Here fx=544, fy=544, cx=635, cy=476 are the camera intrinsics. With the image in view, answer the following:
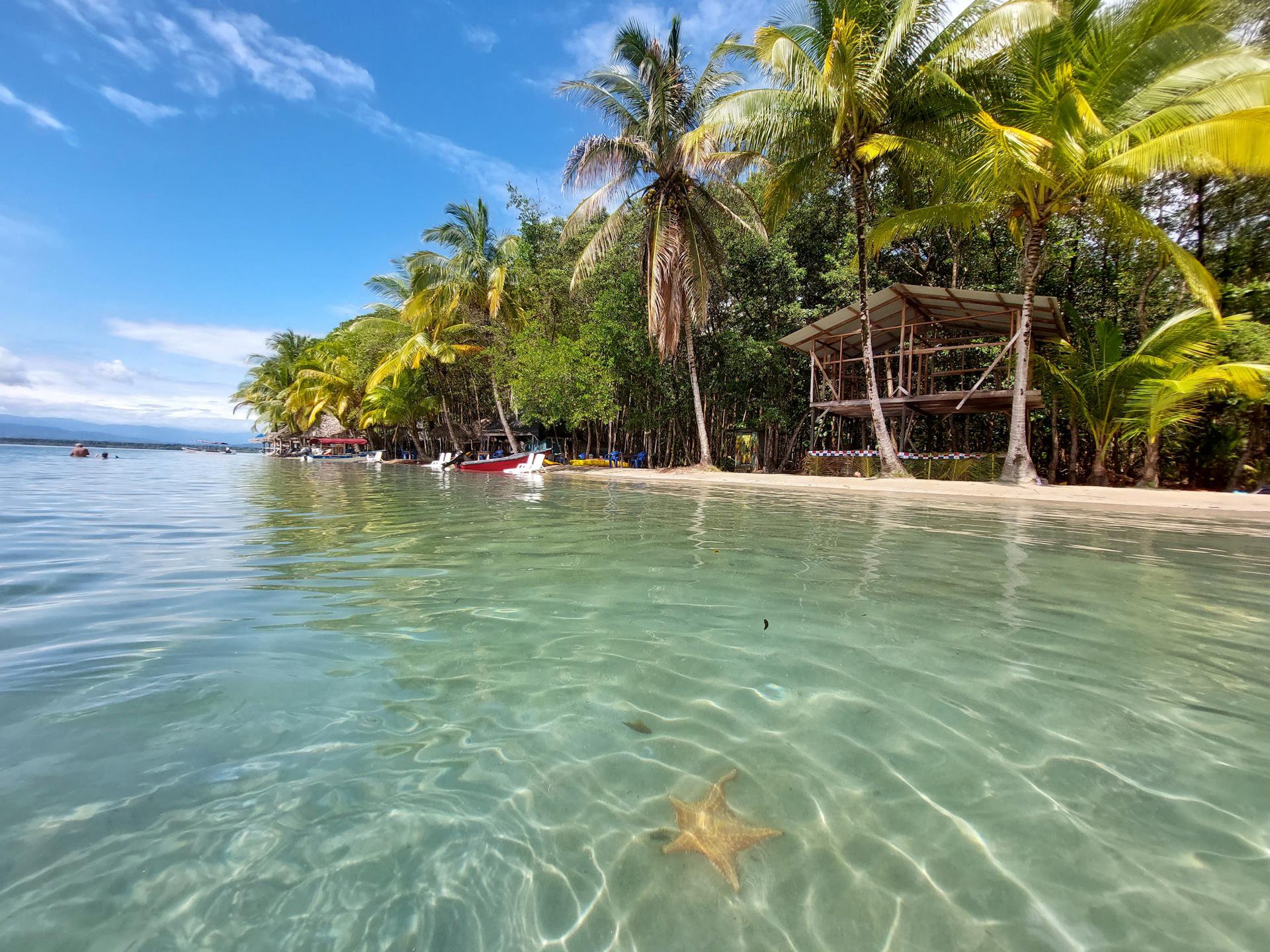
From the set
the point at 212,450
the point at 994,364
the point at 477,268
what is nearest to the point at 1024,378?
the point at 994,364

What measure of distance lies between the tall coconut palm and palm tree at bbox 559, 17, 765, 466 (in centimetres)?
208

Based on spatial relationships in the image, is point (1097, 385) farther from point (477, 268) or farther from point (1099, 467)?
point (477, 268)

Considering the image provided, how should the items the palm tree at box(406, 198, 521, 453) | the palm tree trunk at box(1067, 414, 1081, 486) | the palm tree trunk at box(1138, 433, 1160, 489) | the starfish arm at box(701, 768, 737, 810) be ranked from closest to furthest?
the starfish arm at box(701, 768, 737, 810) < the palm tree trunk at box(1138, 433, 1160, 489) < the palm tree trunk at box(1067, 414, 1081, 486) < the palm tree at box(406, 198, 521, 453)

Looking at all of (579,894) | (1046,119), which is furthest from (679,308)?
(579,894)

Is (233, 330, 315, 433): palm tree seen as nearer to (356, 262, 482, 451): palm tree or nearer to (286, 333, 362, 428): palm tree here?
(286, 333, 362, 428): palm tree

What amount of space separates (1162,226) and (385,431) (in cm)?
4959

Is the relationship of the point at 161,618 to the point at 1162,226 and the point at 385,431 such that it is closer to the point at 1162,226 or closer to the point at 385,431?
the point at 1162,226

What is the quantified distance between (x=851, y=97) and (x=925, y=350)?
6.57 m

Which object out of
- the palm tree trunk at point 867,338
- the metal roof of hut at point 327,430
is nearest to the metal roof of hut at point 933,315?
the palm tree trunk at point 867,338

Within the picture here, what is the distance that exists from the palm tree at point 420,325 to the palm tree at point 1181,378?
23.3 meters

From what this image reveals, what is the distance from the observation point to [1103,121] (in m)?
11.4

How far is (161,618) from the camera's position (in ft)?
10.5

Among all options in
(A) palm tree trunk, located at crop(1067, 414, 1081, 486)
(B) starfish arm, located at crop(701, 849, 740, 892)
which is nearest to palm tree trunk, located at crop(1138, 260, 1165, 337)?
(A) palm tree trunk, located at crop(1067, 414, 1081, 486)

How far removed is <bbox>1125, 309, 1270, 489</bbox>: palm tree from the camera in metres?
10.5
